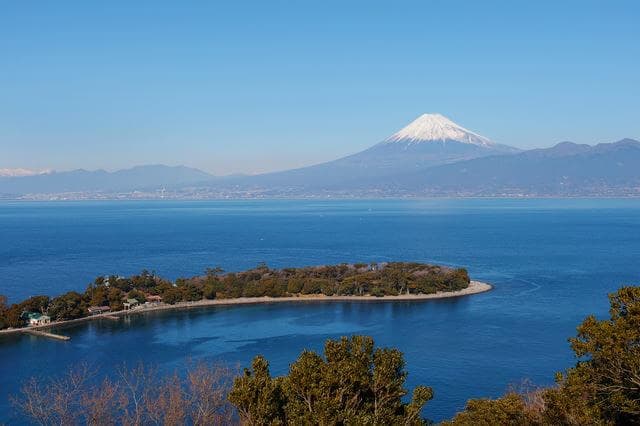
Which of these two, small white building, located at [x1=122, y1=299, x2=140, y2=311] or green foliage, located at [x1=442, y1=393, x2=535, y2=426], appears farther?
small white building, located at [x1=122, y1=299, x2=140, y2=311]

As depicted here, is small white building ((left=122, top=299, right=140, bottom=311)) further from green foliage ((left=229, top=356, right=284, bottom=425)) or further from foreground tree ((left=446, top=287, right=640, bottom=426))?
foreground tree ((left=446, top=287, right=640, bottom=426))

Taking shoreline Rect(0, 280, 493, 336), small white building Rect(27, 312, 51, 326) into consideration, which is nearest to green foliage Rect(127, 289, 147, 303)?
shoreline Rect(0, 280, 493, 336)

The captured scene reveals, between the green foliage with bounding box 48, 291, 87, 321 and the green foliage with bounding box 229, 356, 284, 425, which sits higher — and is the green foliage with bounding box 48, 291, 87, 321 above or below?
below

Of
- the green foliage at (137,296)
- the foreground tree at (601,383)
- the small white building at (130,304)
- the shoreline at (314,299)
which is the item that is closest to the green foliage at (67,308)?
the small white building at (130,304)

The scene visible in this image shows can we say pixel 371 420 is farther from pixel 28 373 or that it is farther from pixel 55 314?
pixel 55 314

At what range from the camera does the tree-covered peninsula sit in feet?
90.3

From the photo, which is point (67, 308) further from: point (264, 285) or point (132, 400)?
point (132, 400)

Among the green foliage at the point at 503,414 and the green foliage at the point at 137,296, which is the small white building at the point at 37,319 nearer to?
the green foliage at the point at 137,296

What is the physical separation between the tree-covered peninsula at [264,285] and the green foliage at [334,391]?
2218 cm

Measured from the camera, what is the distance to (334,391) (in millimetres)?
6098

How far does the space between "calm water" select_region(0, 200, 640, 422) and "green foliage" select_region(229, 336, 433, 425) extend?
877 centimetres

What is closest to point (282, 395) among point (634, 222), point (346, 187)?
point (634, 222)

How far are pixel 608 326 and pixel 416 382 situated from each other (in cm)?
1079

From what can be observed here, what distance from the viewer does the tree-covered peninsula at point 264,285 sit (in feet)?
90.3
